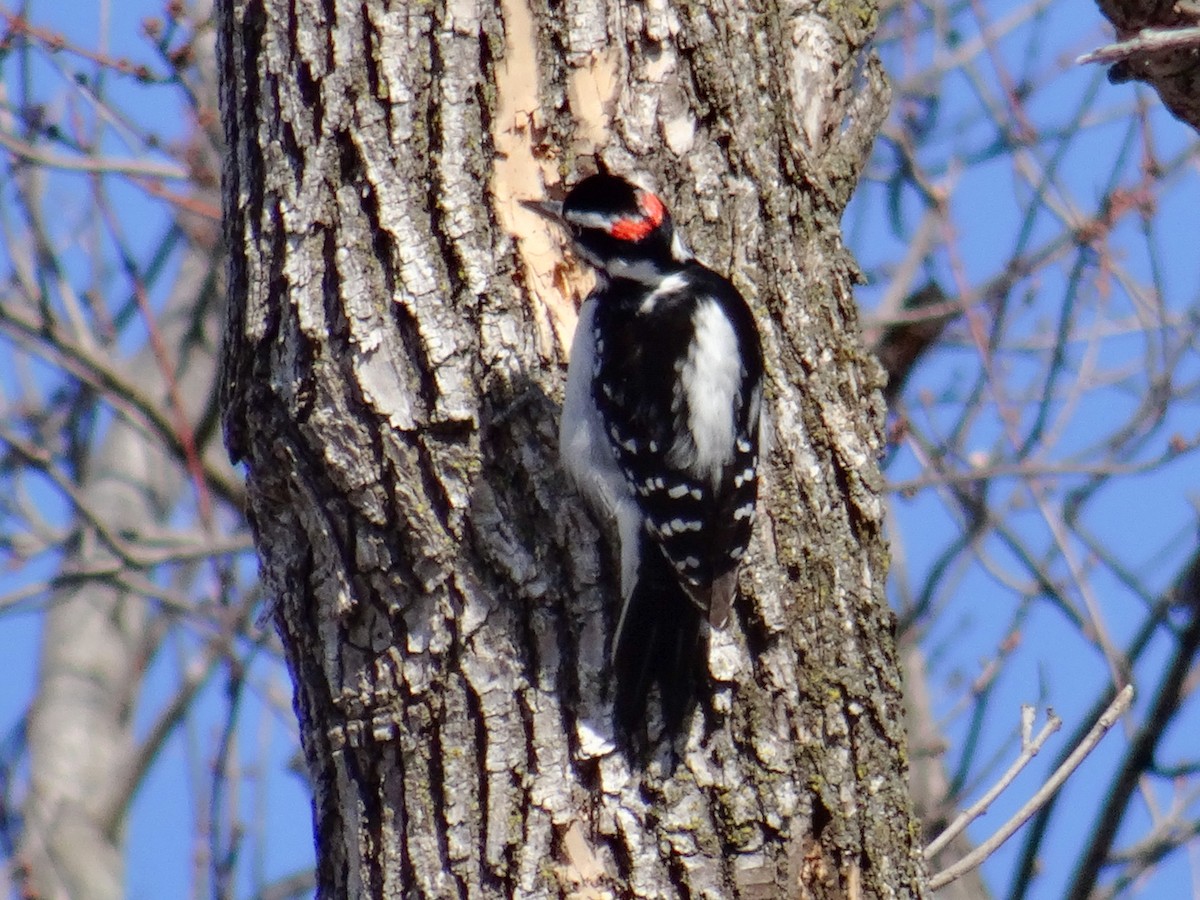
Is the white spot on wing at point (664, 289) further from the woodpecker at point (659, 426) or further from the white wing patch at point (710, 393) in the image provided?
the white wing patch at point (710, 393)

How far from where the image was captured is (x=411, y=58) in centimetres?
302

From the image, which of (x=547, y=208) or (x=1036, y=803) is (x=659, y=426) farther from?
(x=1036, y=803)

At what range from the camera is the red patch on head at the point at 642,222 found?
3.07 meters

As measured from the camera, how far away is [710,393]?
124 inches

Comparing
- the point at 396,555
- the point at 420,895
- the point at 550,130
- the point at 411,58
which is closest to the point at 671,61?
the point at 550,130

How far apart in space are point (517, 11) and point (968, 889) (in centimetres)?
311

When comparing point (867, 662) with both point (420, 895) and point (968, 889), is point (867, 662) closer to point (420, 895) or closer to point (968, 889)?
point (420, 895)

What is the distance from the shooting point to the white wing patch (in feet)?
10.0

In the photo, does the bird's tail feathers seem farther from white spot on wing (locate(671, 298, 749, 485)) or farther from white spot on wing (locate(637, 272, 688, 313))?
white spot on wing (locate(637, 272, 688, 313))

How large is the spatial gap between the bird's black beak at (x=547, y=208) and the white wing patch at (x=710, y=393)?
0.35m

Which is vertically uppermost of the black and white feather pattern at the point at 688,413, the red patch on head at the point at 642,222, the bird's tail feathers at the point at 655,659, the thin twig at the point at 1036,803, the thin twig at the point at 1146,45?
the red patch on head at the point at 642,222

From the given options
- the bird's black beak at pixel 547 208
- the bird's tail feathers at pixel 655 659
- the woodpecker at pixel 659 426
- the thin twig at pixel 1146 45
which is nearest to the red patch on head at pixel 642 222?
the woodpecker at pixel 659 426

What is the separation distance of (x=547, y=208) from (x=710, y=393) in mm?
500

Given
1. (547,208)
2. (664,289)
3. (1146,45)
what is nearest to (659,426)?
(664,289)
